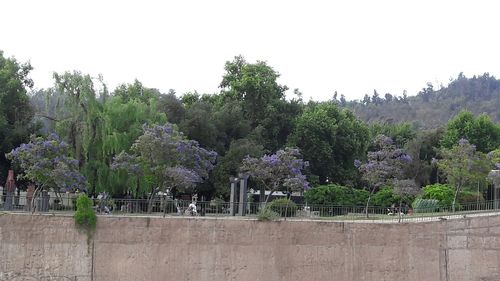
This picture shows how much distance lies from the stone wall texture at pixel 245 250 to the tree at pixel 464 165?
6.13 meters

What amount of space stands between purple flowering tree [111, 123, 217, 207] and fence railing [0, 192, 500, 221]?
113 centimetres

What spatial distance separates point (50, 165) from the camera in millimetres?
24781

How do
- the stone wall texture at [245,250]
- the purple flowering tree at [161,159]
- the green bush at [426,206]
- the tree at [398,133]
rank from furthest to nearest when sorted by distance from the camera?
the tree at [398,133] < the green bush at [426,206] < the purple flowering tree at [161,159] < the stone wall texture at [245,250]

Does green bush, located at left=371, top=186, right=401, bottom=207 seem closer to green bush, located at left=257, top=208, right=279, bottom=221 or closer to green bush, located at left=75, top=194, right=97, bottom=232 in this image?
green bush, located at left=257, top=208, right=279, bottom=221

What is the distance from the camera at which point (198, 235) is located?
23.1 meters

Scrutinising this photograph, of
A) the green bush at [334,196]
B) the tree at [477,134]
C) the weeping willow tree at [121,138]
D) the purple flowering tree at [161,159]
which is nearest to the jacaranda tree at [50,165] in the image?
the purple flowering tree at [161,159]

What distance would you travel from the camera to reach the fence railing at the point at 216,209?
2427cm

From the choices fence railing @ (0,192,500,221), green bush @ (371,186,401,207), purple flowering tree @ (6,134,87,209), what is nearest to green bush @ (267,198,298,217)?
fence railing @ (0,192,500,221)

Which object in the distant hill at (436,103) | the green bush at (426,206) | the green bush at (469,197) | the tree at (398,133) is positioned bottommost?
the green bush at (426,206)

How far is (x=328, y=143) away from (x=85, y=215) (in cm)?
2656

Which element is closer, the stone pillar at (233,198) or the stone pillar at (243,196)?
the stone pillar at (233,198)

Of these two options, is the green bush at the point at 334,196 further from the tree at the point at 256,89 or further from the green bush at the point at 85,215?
the green bush at the point at 85,215

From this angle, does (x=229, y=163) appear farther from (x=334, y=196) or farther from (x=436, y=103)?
(x=436, y=103)

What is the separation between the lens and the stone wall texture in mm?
22391
